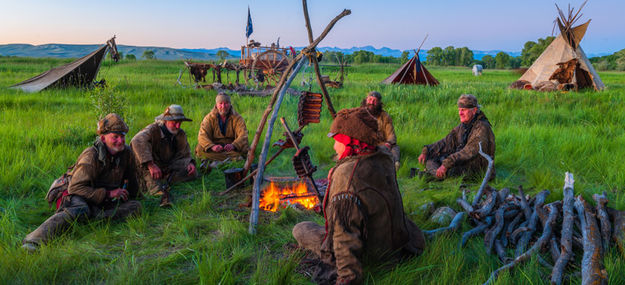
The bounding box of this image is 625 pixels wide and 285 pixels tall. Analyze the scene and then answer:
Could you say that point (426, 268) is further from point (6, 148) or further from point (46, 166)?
point (6, 148)

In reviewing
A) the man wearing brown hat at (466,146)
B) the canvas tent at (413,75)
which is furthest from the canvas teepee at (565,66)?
the man wearing brown hat at (466,146)

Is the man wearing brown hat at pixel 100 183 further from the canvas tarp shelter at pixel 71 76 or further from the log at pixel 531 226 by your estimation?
the canvas tarp shelter at pixel 71 76

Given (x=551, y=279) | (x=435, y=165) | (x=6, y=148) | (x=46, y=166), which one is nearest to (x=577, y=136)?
(x=435, y=165)

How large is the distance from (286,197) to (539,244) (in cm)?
234

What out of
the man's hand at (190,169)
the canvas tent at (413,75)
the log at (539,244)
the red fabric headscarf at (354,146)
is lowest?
the man's hand at (190,169)

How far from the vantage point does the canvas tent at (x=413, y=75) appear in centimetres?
1580

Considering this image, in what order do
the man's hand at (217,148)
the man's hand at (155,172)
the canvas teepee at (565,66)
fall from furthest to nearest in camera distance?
the canvas teepee at (565,66) < the man's hand at (217,148) < the man's hand at (155,172)

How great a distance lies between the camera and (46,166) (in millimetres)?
4809

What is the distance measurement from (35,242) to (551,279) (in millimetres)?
3867

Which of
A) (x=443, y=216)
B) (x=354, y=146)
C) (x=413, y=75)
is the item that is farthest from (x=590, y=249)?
(x=413, y=75)

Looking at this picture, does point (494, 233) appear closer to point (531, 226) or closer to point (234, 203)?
point (531, 226)

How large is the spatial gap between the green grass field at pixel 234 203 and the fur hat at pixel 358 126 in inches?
35.3

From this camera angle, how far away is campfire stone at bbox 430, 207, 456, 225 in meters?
3.26

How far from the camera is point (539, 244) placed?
2678mm
